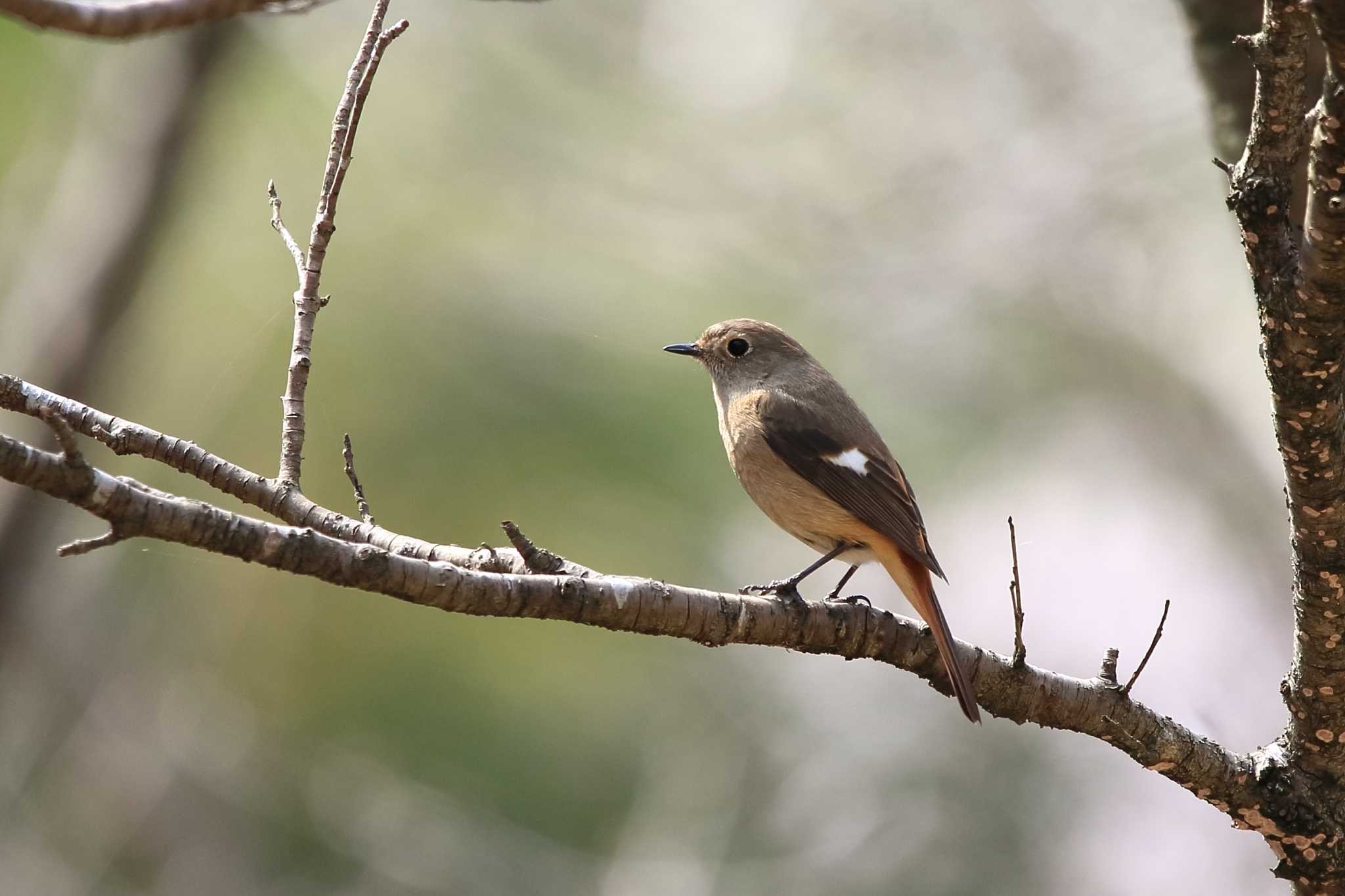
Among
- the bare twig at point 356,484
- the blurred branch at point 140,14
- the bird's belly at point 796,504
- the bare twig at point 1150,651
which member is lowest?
the bare twig at point 356,484

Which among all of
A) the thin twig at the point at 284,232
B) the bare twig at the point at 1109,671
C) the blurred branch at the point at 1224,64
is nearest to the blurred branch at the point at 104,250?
the thin twig at the point at 284,232

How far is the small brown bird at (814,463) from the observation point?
371cm

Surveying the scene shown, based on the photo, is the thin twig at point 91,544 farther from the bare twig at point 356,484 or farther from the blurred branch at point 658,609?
the bare twig at point 356,484

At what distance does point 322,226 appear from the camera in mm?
2607

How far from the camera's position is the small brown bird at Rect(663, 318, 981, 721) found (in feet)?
12.2

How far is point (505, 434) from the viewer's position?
6.96 m

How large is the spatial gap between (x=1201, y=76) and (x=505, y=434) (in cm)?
430

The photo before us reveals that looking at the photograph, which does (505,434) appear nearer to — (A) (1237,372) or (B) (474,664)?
(B) (474,664)

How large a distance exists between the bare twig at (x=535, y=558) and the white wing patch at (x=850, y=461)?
169 centimetres

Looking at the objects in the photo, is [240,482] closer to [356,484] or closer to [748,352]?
[356,484]

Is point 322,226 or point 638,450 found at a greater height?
point 638,450

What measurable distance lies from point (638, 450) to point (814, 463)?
3.55 metres

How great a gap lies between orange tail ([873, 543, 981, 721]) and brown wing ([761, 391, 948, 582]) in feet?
0.16

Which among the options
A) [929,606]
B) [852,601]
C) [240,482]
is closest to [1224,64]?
[929,606]
